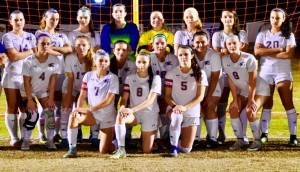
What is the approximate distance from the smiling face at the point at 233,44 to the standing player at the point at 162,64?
583 millimetres

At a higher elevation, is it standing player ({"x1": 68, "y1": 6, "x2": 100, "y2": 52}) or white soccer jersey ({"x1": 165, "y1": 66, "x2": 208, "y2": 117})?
standing player ({"x1": 68, "y1": 6, "x2": 100, "y2": 52})

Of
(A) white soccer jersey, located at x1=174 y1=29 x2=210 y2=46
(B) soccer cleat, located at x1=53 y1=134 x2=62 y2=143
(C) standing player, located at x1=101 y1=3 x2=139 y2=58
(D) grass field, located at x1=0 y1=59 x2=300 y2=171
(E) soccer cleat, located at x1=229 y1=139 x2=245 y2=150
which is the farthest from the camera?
(B) soccer cleat, located at x1=53 y1=134 x2=62 y2=143

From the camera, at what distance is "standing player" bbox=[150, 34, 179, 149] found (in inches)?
264

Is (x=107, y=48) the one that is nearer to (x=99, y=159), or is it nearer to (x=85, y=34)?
(x=85, y=34)

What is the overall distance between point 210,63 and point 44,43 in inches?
70.6

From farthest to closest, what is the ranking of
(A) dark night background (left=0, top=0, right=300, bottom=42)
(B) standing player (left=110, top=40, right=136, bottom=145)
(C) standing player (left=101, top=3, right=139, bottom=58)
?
(A) dark night background (left=0, top=0, right=300, bottom=42)
(C) standing player (left=101, top=3, right=139, bottom=58)
(B) standing player (left=110, top=40, right=136, bottom=145)

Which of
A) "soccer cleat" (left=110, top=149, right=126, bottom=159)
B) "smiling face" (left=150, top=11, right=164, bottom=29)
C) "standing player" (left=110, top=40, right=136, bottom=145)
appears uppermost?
"smiling face" (left=150, top=11, right=164, bottom=29)

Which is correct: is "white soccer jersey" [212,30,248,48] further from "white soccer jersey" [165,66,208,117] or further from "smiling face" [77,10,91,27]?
"smiling face" [77,10,91,27]

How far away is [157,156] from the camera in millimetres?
6367

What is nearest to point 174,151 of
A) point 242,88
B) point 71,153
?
point 71,153

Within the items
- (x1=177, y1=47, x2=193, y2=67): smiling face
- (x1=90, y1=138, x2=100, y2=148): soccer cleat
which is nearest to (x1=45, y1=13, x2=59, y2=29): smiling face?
(x1=90, y1=138, x2=100, y2=148): soccer cleat

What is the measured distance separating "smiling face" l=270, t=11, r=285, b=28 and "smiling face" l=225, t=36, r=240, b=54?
0.52 m

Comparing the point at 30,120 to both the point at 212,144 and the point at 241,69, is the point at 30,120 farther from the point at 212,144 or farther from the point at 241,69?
the point at 241,69

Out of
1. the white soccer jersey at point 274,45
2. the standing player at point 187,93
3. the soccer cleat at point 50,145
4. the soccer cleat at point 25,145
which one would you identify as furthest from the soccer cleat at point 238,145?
the soccer cleat at point 25,145
